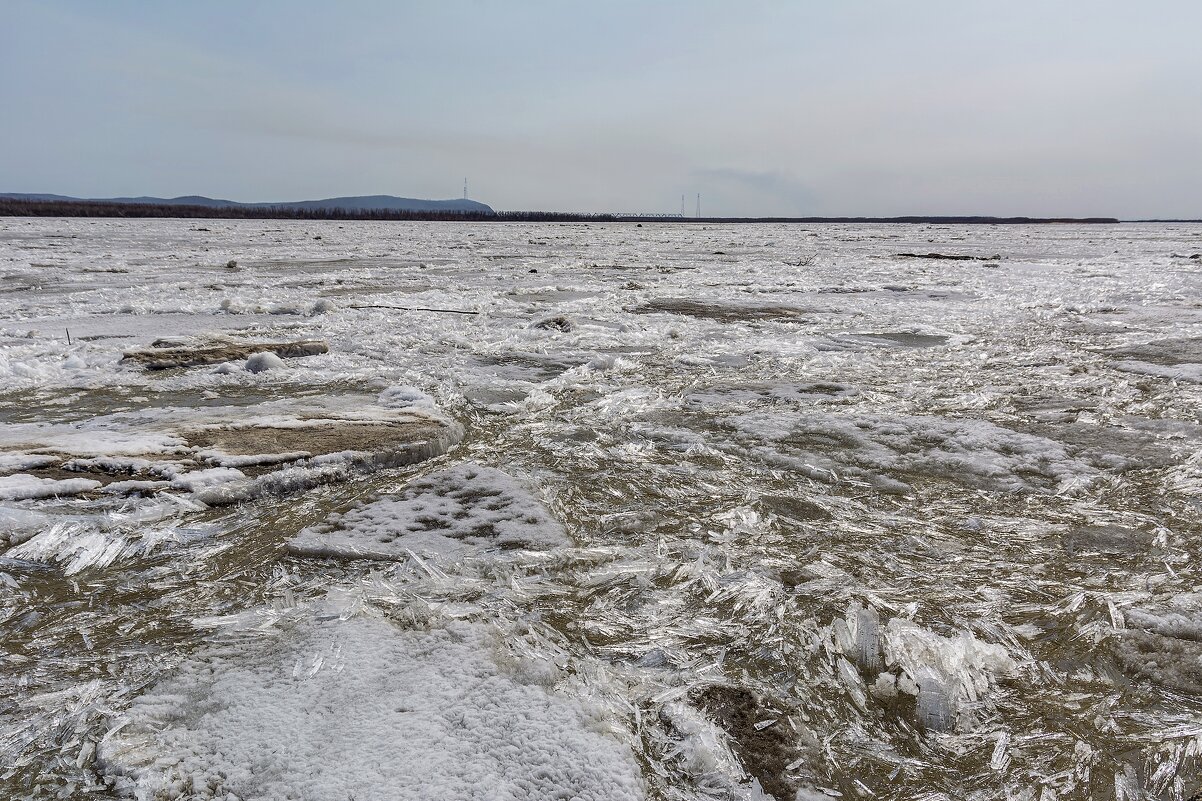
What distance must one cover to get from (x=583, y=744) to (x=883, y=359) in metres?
4.08

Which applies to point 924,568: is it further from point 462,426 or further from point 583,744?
point 462,426

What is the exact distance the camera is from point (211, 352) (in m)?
4.24

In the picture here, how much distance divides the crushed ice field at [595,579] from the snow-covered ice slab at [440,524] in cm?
2

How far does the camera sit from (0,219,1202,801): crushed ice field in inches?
46.6

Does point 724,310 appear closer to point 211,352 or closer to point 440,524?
point 211,352

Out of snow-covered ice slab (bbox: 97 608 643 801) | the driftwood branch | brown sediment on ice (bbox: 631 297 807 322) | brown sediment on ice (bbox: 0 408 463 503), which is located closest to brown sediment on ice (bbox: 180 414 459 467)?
brown sediment on ice (bbox: 0 408 463 503)

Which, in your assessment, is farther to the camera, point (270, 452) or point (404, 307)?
point (404, 307)

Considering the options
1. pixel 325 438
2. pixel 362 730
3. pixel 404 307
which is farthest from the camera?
pixel 404 307

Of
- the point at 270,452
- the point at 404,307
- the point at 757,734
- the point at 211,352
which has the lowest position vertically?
the point at 757,734

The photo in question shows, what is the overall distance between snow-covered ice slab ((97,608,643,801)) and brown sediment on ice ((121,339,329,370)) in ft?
10.8

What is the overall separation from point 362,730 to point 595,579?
0.74m

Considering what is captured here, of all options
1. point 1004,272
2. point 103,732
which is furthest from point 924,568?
point 1004,272

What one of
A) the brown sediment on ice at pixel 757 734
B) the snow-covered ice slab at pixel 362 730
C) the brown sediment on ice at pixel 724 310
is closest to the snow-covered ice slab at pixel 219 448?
the snow-covered ice slab at pixel 362 730

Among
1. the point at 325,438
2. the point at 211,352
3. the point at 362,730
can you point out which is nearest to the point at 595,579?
the point at 362,730
